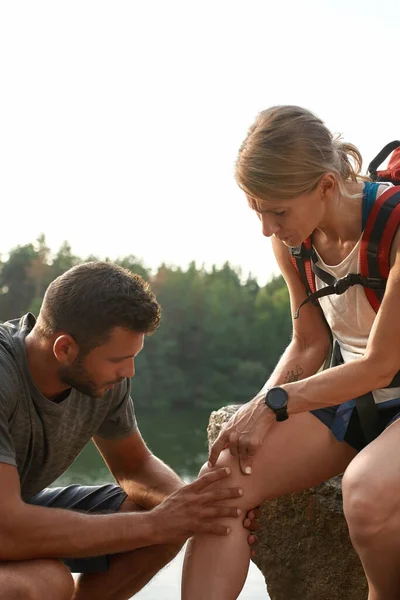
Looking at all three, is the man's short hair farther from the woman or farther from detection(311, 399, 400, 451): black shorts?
detection(311, 399, 400, 451): black shorts

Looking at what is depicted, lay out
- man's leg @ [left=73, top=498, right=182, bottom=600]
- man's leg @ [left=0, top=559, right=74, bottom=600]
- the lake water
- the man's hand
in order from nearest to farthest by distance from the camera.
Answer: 1. man's leg @ [left=0, top=559, right=74, bottom=600]
2. the man's hand
3. man's leg @ [left=73, top=498, right=182, bottom=600]
4. the lake water

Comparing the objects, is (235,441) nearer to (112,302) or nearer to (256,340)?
(112,302)

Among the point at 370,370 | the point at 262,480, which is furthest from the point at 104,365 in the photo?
the point at 370,370

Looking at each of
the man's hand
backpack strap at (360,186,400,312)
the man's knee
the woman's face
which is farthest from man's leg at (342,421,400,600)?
the woman's face

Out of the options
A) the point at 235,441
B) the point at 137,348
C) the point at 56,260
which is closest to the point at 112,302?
the point at 137,348

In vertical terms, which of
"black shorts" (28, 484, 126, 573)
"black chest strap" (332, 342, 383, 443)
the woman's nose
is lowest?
"black shorts" (28, 484, 126, 573)

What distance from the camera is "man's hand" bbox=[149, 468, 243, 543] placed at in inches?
126

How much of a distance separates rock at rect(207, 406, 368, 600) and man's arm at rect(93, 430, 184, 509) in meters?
0.55

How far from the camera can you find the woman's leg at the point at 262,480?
3137 mm

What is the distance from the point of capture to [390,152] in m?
3.57

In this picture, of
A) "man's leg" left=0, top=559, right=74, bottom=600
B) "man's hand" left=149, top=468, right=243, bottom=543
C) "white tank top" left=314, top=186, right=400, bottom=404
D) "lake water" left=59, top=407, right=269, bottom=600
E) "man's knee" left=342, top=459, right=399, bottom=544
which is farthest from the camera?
"lake water" left=59, top=407, right=269, bottom=600

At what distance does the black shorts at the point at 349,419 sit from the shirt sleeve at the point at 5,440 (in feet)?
3.38

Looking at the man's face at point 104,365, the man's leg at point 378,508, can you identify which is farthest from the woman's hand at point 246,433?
the man's face at point 104,365

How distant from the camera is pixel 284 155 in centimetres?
315
